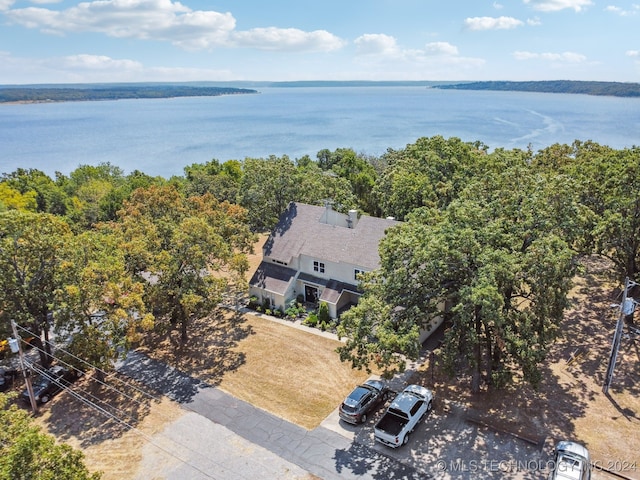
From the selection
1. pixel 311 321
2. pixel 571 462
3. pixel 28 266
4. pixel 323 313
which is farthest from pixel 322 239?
pixel 571 462

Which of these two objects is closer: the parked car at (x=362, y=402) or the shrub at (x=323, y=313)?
the parked car at (x=362, y=402)

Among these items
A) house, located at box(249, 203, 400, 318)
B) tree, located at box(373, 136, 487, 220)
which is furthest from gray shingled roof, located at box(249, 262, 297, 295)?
tree, located at box(373, 136, 487, 220)

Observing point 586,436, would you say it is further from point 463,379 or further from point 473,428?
point 463,379

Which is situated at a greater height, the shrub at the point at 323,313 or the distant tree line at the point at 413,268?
the distant tree line at the point at 413,268

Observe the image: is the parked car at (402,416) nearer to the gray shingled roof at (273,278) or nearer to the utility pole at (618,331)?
the utility pole at (618,331)

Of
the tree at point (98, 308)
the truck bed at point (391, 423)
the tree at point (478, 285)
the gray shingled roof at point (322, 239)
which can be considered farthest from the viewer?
the gray shingled roof at point (322, 239)

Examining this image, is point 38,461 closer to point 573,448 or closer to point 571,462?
point 571,462

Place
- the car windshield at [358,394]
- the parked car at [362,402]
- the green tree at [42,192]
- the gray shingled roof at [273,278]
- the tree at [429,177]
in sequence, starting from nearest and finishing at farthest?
the parked car at [362,402] < the car windshield at [358,394] < the gray shingled roof at [273,278] < the tree at [429,177] < the green tree at [42,192]

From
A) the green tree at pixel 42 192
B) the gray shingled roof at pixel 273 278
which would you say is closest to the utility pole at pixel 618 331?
the gray shingled roof at pixel 273 278
